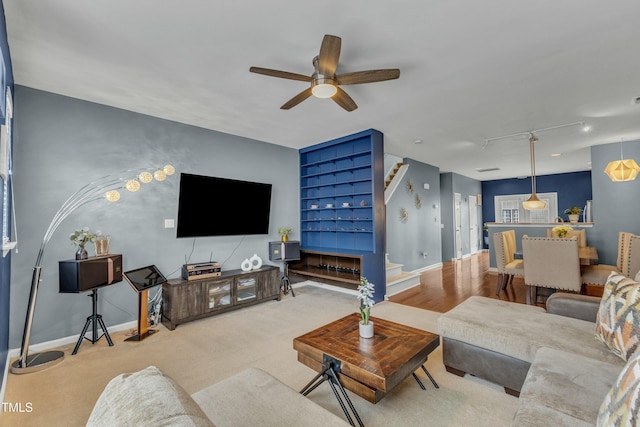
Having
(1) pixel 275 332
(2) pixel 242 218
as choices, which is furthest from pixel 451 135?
(1) pixel 275 332

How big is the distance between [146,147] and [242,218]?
161cm

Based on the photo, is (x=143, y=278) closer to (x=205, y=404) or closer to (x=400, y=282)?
(x=205, y=404)

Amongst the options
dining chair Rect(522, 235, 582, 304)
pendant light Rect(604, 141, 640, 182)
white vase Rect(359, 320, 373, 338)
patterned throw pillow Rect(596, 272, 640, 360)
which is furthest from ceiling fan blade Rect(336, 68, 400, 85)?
pendant light Rect(604, 141, 640, 182)

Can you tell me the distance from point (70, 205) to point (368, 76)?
11.0ft

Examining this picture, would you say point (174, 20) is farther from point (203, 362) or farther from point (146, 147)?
point (203, 362)

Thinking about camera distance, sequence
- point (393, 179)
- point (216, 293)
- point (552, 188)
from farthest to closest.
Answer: point (552, 188) < point (393, 179) < point (216, 293)

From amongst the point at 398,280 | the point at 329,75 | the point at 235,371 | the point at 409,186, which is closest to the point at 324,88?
the point at 329,75

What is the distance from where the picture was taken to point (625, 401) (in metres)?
0.92

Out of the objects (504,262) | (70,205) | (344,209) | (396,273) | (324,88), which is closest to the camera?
(324,88)

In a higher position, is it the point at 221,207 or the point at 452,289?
the point at 221,207

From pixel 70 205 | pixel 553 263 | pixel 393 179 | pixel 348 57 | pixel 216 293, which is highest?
pixel 348 57

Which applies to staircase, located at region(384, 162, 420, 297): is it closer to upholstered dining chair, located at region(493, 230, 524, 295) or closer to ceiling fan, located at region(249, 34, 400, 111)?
upholstered dining chair, located at region(493, 230, 524, 295)

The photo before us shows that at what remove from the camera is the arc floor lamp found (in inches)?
99.0

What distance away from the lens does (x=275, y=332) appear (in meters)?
3.27
